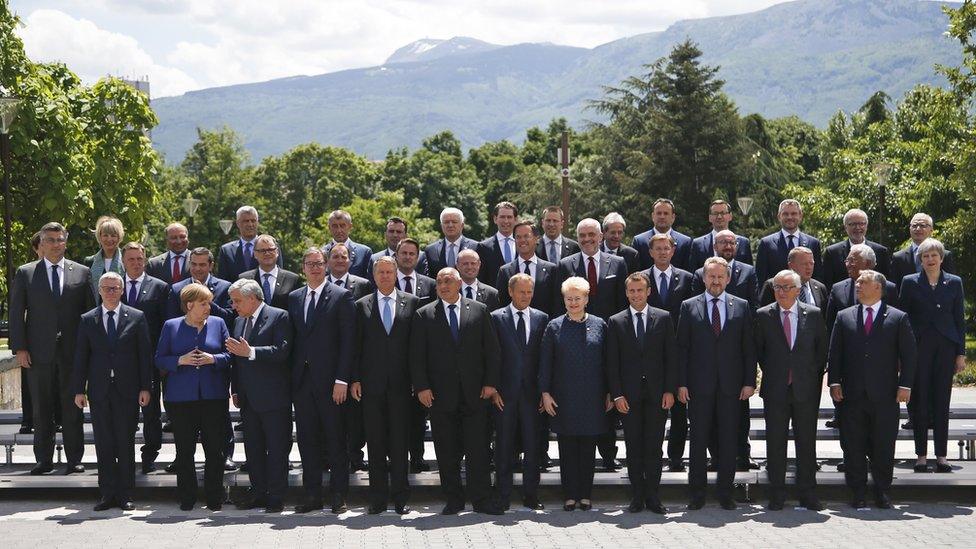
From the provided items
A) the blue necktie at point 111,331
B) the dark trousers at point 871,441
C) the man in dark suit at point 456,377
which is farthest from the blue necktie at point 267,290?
the dark trousers at point 871,441

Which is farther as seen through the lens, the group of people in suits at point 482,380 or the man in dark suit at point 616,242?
the man in dark suit at point 616,242

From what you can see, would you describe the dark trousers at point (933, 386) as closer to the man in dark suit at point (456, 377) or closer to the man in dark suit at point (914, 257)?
the man in dark suit at point (914, 257)

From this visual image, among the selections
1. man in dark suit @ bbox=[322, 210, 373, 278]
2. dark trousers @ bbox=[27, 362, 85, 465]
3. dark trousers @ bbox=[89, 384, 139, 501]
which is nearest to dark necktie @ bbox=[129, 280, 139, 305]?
dark trousers @ bbox=[27, 362, 85, 465]

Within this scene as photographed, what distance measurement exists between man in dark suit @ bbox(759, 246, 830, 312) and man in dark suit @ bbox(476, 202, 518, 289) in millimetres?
2444

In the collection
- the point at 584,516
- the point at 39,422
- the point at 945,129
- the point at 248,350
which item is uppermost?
the point at 945,129

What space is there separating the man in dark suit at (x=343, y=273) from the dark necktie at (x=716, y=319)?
9.87 ft

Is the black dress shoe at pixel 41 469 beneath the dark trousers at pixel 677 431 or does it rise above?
beneath

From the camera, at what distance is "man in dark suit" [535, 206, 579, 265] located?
1116 centimetres

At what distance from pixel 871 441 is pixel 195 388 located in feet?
18.3

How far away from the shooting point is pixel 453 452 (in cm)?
938

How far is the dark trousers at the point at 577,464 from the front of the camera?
30.5ft

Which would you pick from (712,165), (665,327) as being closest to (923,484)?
(665,327)

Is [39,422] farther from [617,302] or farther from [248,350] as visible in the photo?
[617,302]

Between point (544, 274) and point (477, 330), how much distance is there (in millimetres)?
1333
